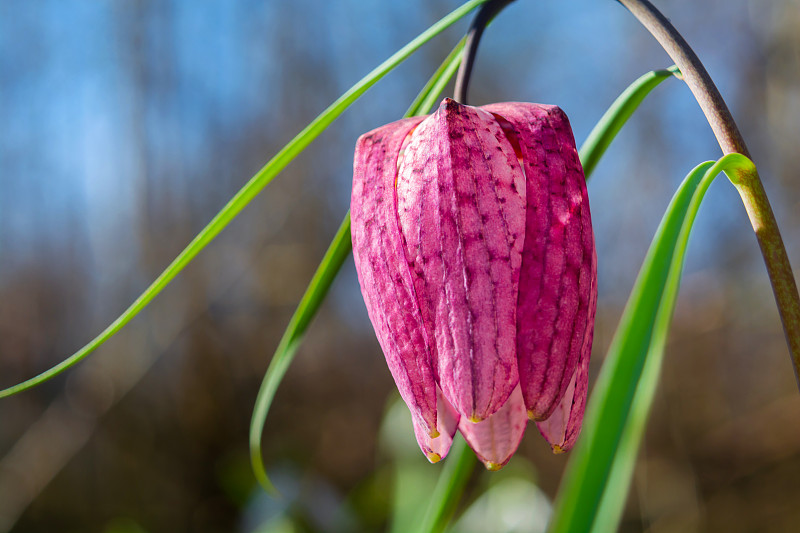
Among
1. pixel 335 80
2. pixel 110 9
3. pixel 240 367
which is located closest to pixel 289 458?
pixel 240 367

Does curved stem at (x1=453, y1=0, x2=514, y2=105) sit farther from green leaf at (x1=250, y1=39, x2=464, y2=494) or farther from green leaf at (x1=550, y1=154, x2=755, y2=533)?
green leaf at (x1=550, y1=154, x2=755, y2=533)

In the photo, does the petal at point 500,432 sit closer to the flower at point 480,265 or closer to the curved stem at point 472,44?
the flower at point 480,265

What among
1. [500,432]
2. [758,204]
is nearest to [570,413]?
[500,432]

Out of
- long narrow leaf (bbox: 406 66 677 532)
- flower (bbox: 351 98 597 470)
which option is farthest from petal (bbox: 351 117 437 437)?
long narrow leaf (bbox: 406 66 677 532)

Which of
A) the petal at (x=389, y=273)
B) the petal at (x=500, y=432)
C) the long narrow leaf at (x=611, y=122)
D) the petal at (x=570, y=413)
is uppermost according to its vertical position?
the long narrow leaf at (x=611, y=122)

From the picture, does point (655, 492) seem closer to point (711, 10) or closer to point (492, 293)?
point (711, 10)

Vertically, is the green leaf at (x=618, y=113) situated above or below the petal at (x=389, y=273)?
above

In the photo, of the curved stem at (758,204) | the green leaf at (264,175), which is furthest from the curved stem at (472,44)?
the curved stem at (758,204)
